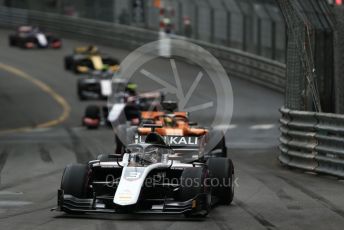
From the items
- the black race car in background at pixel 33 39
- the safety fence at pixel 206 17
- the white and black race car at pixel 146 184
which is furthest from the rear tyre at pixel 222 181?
the black race car in background at pixel 33 39

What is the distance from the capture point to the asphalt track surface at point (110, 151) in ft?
41.8

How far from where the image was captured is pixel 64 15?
179ft

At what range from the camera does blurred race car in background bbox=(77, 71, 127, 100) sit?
119ft

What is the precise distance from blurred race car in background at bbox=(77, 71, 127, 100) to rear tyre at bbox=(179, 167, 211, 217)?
2200 centimetres

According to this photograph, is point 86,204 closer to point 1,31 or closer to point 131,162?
point 131,162

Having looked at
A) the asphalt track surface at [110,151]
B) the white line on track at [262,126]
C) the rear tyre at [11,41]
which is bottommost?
the white line on track at [262,126]

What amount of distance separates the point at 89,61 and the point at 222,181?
2875cm

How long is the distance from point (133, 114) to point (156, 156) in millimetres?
14257

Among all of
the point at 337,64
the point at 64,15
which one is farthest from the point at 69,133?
the point at 64,15

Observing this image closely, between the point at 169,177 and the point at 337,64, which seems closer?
the point at 169,177

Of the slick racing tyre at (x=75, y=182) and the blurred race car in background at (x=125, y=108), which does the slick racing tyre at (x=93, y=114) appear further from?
the slick racing tyre at (x=75, y=182)

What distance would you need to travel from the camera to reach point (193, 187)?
13.1m

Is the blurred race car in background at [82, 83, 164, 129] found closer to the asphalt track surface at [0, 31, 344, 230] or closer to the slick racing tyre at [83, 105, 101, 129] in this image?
the slick racing tyre at [83, 105, 101, 129]

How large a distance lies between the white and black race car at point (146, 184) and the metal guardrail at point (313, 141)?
3985 millimetres
